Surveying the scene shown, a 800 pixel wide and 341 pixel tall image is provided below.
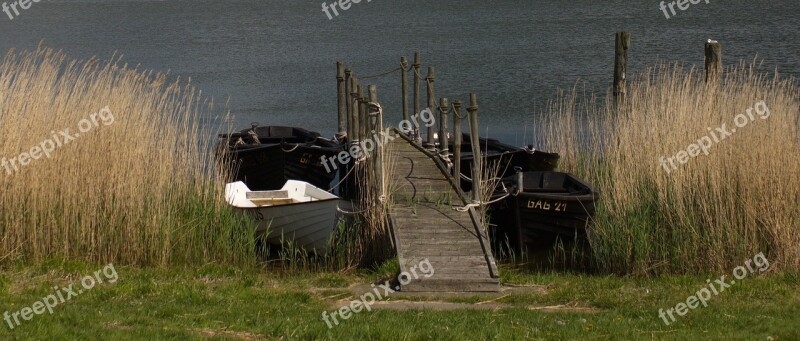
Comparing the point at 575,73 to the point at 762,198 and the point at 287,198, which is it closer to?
the point at 287,198

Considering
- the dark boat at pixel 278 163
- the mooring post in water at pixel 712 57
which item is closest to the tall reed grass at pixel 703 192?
the mooring post in water at pixel 712 57

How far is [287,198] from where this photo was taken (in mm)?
15922

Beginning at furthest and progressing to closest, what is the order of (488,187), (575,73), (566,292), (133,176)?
(575,73)
(488,187)
(133,176)
(566,292)

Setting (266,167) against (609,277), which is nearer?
(609,277)

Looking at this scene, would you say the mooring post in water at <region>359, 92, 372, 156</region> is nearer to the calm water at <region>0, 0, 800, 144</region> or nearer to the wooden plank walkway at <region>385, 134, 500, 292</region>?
the wooden plank walkway at <region>385, 134, 500, 292</region>

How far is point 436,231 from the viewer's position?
1238 cm

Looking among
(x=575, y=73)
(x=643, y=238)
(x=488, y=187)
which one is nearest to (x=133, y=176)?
(x=488, y=187)

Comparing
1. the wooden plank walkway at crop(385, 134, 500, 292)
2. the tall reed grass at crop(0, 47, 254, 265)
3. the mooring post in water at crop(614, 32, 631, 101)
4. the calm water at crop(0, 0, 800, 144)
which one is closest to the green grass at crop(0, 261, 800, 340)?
the wooden plank walkway at crop(385, 134, 500, 292)

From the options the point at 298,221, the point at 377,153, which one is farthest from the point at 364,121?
the point at 377,153

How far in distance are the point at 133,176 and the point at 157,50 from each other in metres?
29.1

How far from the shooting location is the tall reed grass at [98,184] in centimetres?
1159

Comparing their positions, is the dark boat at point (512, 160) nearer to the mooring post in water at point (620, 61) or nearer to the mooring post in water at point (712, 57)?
the mooring post in water at point (620, 61)

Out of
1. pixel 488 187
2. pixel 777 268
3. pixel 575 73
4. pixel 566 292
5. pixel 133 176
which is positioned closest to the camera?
pixel 566 292

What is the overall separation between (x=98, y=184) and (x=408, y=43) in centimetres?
2812
